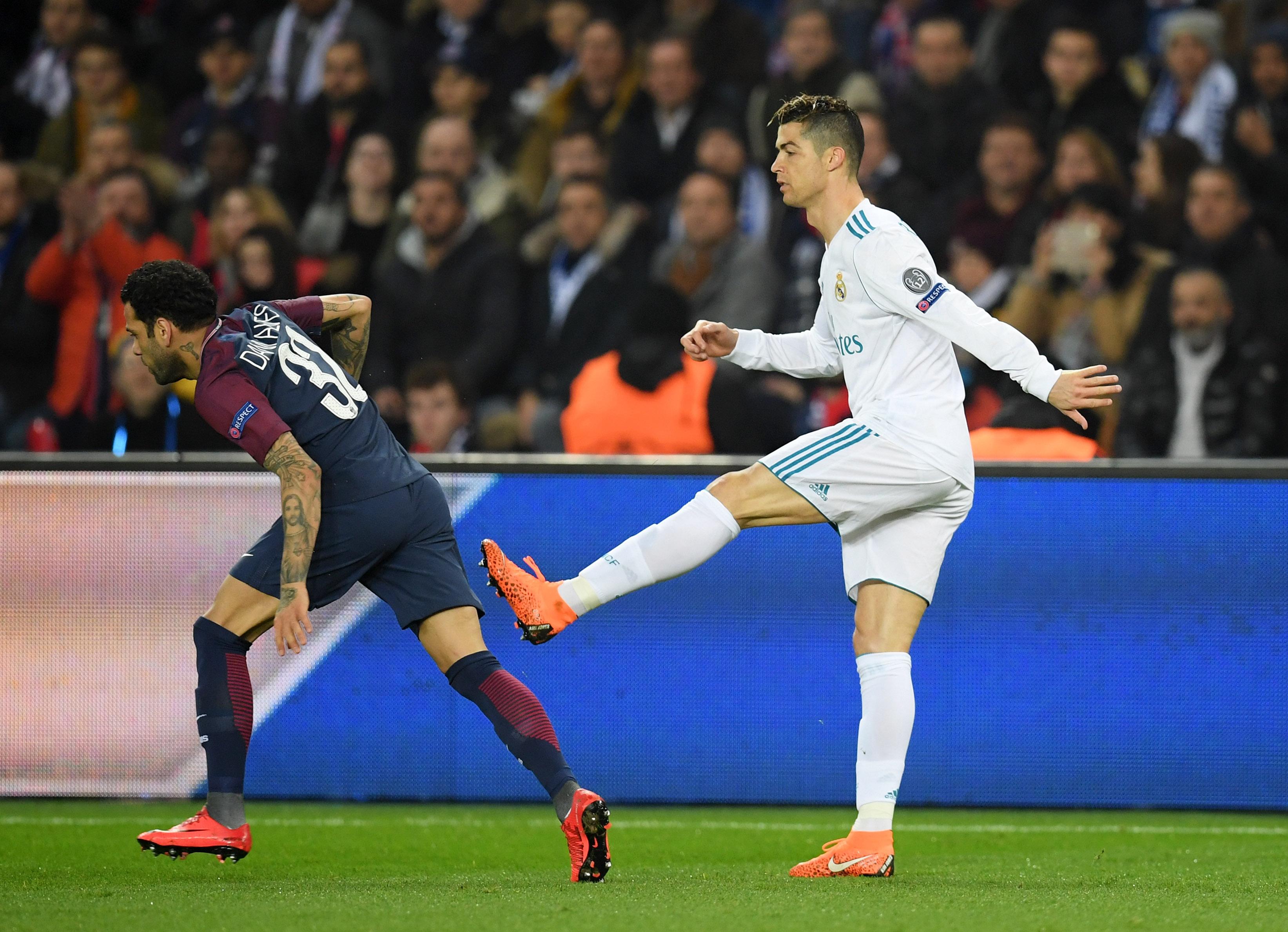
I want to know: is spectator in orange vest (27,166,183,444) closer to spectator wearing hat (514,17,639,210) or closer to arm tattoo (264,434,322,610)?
A: spectator wearing hat (514,17,639,210)

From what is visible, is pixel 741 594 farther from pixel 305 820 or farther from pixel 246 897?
pixel 246 897

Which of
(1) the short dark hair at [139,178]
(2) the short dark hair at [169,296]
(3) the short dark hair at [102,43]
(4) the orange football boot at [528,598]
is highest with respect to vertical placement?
(3) the short dark hair at [102,43]

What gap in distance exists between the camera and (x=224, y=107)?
10742mm

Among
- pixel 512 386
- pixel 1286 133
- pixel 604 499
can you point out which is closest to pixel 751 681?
pixel 604 499

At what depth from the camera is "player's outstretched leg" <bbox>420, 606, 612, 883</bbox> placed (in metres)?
4.10

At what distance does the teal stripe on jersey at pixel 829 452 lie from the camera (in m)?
4.23

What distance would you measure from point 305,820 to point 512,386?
3.63m

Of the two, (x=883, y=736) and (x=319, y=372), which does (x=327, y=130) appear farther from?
(x=883, y=736)

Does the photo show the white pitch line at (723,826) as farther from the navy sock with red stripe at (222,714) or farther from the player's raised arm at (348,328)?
the player's raised arm at (348,328)

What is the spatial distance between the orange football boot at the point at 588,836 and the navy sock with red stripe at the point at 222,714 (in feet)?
3.04

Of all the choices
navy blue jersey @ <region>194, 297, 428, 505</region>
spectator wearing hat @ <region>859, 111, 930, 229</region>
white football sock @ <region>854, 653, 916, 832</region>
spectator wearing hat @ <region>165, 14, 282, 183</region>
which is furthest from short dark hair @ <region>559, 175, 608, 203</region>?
white football sock @ <region>854, 653, 916, 832</region>

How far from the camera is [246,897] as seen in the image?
13.1ft

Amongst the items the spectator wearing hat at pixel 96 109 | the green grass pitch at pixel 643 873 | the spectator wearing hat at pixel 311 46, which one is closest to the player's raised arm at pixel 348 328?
the green grass pitch at pixel 643 873

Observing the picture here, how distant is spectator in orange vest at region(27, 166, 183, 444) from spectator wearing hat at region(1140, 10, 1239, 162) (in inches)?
230
